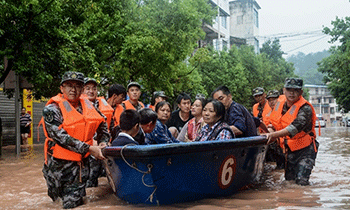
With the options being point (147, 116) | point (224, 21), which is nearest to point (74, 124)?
point (147, 116)

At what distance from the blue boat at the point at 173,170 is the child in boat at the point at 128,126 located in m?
0.17

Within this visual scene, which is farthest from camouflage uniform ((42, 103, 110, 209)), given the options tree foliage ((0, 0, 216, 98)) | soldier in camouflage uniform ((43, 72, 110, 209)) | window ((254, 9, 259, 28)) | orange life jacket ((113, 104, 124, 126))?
window ((254, 9, 259, 28))

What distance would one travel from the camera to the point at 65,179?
497cm

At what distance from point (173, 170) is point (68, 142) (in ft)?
4.06

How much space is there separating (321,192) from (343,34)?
29.1 meters

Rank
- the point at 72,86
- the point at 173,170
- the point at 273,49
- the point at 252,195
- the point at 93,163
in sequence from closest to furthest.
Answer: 1. the point at 173,170
2. the point at 72,86
3. the point at 252,195
4. the point at 93,163
5. the point at 273,49

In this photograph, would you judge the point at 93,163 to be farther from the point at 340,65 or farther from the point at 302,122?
the point at 340,65

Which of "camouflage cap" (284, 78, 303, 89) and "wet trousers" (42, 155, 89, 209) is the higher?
"camouflage cap" (284, 78, 303, 89)

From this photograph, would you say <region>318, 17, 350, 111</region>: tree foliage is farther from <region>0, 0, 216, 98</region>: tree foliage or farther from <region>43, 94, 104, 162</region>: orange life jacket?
<region>43, 94, 104, 162</region>: orange life jacket

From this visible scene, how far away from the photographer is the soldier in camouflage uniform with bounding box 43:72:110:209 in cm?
488

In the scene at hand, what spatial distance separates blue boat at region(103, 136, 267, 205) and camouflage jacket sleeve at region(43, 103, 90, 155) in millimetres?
295

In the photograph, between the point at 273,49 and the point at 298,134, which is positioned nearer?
the point at 298,134

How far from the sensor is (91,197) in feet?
19.3

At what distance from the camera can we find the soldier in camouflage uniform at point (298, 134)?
6238 mm
